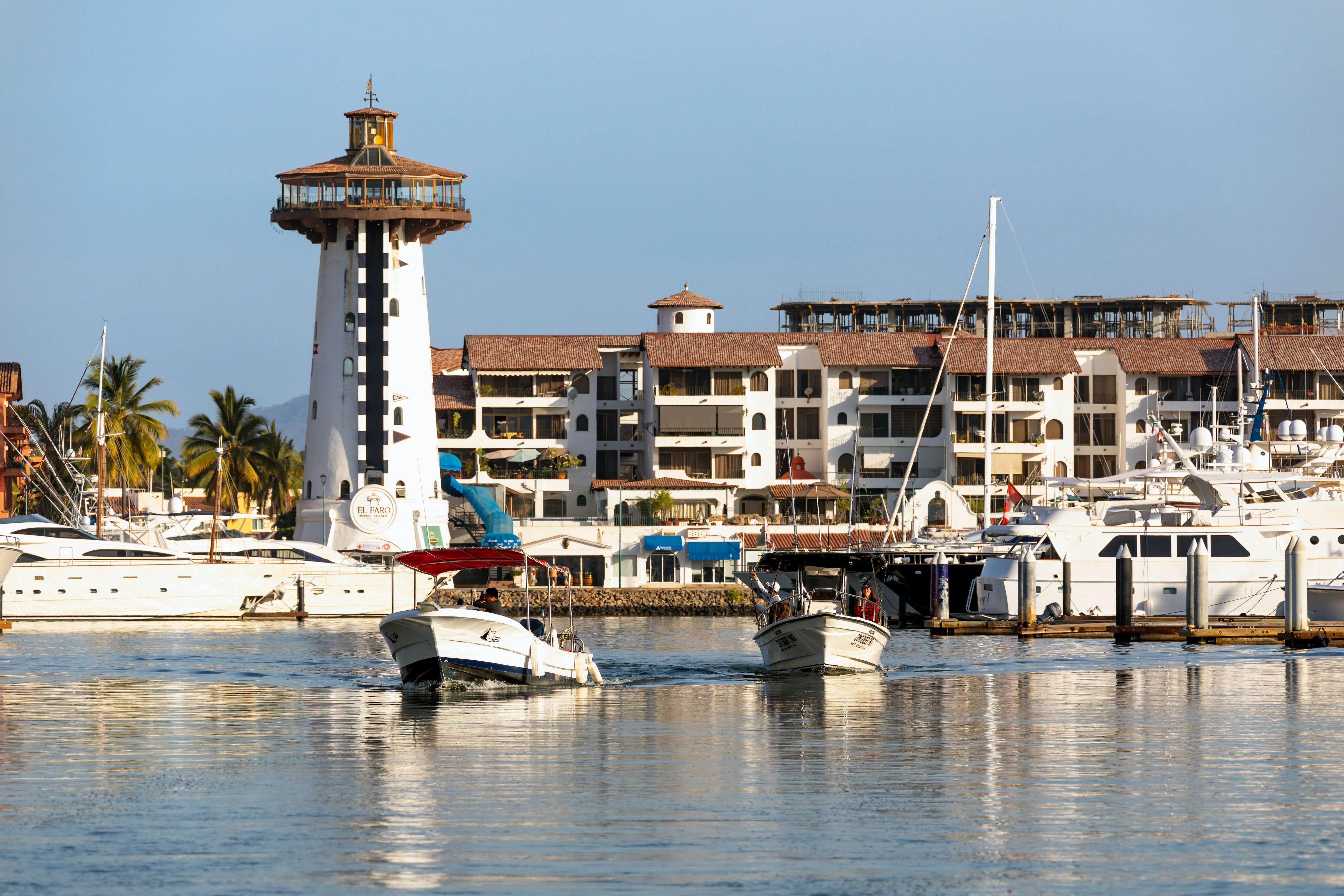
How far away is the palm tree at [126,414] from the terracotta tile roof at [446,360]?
1491cm

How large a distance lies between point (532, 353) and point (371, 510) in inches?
745

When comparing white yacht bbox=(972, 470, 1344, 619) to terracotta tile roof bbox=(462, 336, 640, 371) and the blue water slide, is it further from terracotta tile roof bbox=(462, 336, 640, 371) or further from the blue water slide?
terracotta tile roof bbox=(462, 336, 640, 371)


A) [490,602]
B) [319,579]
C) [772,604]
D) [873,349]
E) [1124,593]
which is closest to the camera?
[490,602]

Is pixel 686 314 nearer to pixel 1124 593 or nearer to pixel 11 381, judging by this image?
pixel 11 381

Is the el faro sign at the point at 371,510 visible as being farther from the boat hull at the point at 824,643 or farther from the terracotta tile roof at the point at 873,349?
the boat hull at the point at 824,643

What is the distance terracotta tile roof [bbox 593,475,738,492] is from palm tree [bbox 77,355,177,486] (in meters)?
24.8

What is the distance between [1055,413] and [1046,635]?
2122 inches

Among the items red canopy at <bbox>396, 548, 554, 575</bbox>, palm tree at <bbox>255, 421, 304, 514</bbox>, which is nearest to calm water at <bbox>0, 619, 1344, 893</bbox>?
red canopy at <bbox>396, 548, 554, 575</bbox>

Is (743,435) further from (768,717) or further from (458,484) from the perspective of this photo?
(768,717)

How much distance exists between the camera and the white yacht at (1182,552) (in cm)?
5675

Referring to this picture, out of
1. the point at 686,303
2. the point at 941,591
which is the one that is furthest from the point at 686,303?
the point at 941,591

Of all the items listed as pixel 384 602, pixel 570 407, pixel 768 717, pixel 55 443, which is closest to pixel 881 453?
pixel 570 407

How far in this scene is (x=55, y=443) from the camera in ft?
329

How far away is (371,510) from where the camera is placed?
8381cm
